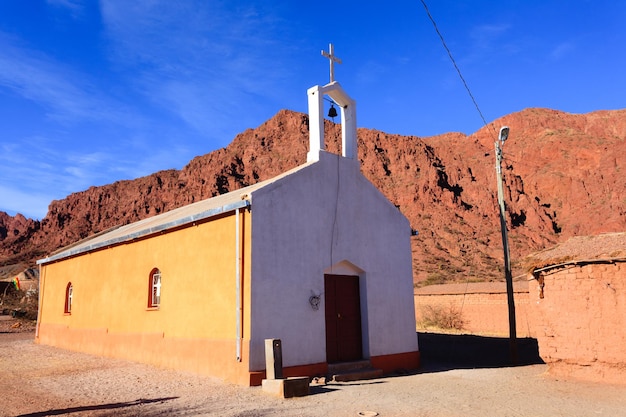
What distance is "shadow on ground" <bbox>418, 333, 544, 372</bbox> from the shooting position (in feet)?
47.9

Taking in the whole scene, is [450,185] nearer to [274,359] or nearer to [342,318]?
[342,318]

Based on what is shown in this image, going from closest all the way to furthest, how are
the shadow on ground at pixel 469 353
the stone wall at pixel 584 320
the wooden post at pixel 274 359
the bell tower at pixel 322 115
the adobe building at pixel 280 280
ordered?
the wooden post at pixel 274 359 → the stone wall at pixel 584 320 → the adobe building at pixel 280 280 → the bell tower at pixel 322 115 → the shadow on ground at pixel 469 353

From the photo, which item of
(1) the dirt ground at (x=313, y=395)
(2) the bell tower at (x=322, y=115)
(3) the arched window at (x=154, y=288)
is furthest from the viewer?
(3) the arched window at (x=154, y=288)

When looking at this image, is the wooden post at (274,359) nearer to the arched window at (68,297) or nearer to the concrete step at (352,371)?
the concrete step at (352,371)

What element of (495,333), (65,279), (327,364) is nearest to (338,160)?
(327,364)

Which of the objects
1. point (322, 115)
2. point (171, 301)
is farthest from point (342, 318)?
point (322, 115)

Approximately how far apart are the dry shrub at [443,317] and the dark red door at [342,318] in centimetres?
1621

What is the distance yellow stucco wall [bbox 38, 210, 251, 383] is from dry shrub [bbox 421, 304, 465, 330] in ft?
61.2

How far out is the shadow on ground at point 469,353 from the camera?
14.6 metres

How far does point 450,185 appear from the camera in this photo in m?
81.1

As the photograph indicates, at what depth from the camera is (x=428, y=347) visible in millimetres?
19156

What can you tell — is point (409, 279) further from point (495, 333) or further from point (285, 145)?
point (285, 145)

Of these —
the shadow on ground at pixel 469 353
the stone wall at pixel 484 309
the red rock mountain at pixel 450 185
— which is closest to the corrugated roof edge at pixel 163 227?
the shadow on ground at pixel 469 353

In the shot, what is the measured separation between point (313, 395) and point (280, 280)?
2.75 m
